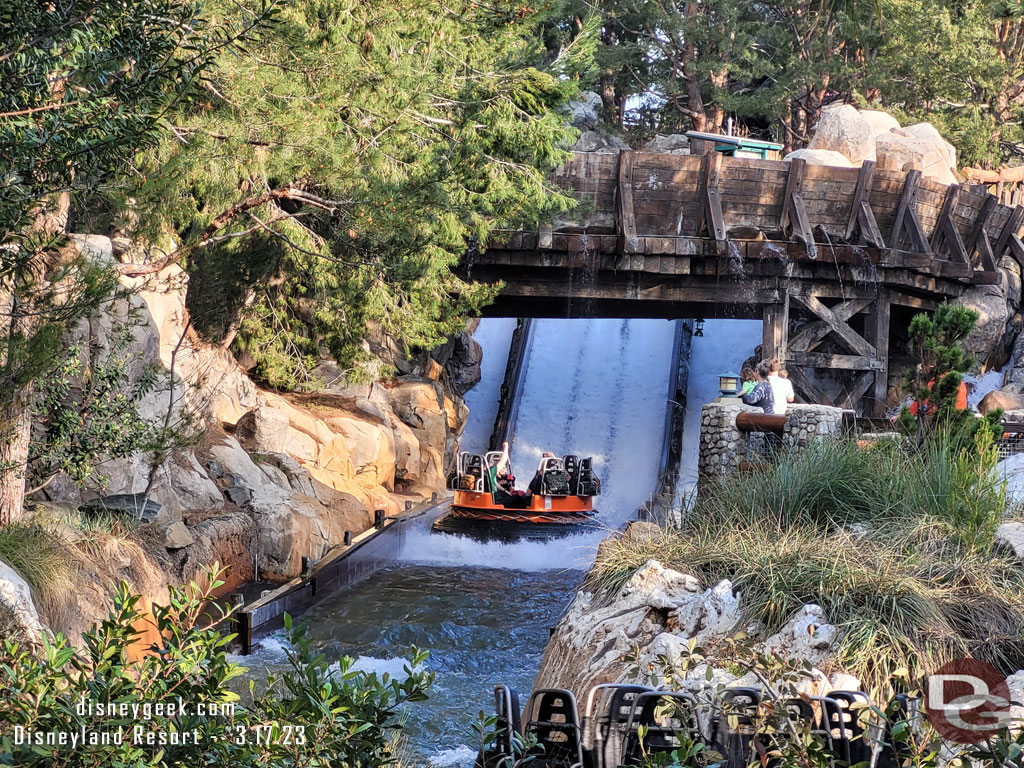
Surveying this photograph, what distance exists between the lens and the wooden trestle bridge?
660 inches

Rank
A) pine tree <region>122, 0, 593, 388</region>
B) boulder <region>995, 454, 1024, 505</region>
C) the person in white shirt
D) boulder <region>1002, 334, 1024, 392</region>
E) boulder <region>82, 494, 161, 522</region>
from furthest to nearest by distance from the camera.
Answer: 1. boulder <region>1002, 334, 1024, 392</region>
2. the person in white shirt
3. boulder <region>82, 494, 161, 522</region>
4. pine tree <region>122, 0, 593, 388</region>
5. boulder <region>995, 454, 1024, 505</region>

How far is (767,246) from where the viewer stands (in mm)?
16938

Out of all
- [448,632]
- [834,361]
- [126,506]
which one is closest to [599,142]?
[834,361]

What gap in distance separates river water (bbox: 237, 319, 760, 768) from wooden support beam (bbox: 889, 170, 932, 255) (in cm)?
614

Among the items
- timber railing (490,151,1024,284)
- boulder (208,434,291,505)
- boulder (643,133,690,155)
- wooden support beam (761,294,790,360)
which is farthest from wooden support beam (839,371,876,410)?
boulder (208,434,291,505)

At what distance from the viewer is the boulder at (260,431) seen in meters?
13.5

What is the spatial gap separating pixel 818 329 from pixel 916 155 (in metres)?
5.78

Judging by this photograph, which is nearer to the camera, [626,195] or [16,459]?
[16,459]

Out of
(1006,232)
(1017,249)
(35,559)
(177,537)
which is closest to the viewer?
(35,559)

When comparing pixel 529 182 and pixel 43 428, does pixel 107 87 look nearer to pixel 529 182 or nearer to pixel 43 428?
pixel 43 428

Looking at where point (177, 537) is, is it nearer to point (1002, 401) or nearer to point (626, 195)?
point (626, 195)

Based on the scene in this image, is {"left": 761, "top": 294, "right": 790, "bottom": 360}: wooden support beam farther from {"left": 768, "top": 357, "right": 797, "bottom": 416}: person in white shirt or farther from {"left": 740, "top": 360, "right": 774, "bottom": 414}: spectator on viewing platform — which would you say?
{"left": 740, "top": 360, "right": 774, "bottom": 414}: spectator on viewing platform

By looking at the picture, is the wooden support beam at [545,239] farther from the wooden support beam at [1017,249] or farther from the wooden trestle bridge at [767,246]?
the wooden support beam at [1017,249]

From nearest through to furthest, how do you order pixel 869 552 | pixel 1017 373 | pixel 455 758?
pixel 869 552
pixel 455 758
pixel 1017 373
